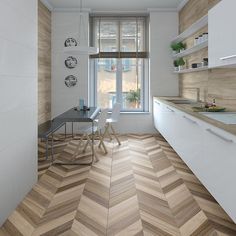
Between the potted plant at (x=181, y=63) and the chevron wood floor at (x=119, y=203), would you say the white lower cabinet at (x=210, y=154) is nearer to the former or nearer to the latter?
the chevron wood floor at (x=119, y=203)

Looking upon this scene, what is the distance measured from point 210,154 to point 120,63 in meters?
Answer: 4.87

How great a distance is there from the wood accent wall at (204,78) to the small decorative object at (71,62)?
8.01 feet

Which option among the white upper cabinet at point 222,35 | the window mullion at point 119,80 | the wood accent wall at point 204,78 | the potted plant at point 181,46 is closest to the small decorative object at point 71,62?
the window mullion at point 119,80

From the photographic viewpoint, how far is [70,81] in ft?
23.0

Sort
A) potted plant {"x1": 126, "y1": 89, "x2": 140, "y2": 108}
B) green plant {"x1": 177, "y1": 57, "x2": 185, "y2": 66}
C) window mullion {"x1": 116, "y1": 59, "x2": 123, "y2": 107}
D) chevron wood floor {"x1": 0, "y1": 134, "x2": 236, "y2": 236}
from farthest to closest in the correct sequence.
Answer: potted plant {"x1": 126, "y1": 89, "x2": 140, "y2": 108} → window mullion {"x1": 116, "y1": 59, "x2": 123, "y2": 107} → green plant {"x1": 177, "y1": 57, "x2": 185, "y2": 66} → chevron wood floor {"x1": 0, "y1": 134, "x2": 236, "y2": 236}

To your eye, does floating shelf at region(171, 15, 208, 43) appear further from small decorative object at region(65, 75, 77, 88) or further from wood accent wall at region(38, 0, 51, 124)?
wood accent wall at region(38, 0, 51, 124)

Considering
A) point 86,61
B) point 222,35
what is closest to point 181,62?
point 86,61

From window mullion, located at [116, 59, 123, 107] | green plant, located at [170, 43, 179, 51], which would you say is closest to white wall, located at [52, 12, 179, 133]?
green plant, located at [170, 43, 179, 51]

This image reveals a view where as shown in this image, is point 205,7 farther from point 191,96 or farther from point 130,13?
point 130,13

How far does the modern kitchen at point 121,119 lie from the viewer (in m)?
2.58

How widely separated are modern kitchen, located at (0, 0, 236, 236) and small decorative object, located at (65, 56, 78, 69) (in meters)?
0.04

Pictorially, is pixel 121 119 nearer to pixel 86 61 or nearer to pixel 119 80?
pixel 119 80

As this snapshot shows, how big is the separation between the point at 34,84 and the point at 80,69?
3638mm

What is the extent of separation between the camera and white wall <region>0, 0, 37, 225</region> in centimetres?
254
